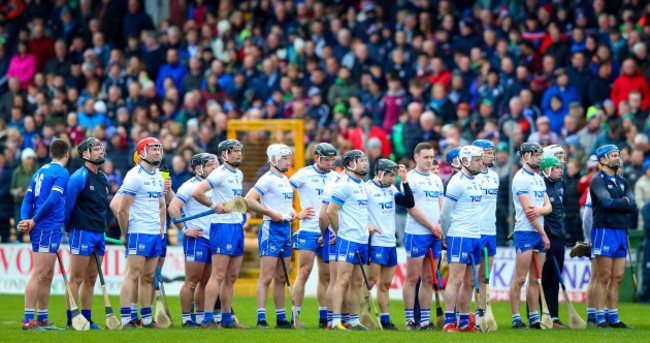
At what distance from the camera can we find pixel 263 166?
1788cm

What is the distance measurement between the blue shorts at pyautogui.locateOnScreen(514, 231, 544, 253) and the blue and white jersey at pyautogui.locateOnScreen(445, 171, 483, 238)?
0.80m

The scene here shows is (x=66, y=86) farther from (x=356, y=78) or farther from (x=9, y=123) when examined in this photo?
(x=356, y=78)

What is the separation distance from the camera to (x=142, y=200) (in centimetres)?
1232

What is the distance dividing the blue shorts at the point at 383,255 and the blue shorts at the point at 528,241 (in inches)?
62.2

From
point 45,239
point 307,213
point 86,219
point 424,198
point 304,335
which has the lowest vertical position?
point 304,335

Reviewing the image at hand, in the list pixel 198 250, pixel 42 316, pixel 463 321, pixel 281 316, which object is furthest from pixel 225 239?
pixel 463 321

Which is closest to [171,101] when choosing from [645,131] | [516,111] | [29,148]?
[29,148]

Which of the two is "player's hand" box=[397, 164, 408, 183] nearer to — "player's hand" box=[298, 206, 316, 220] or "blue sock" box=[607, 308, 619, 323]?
"player's hand" box=[298, 206, 316, 220]

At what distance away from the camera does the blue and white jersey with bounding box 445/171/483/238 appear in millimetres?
12305

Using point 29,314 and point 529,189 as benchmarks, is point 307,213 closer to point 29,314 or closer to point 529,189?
point 529,189

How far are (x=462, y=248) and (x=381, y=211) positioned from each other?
1078 mm

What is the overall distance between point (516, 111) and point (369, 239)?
261 inches

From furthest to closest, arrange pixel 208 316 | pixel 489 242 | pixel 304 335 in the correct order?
pixel 208 316
pixel 489 242
pixel 304 335

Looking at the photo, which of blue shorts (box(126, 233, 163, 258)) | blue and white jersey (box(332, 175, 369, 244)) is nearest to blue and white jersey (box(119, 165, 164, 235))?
blue shorts (box(126, 233, 163, 258))
